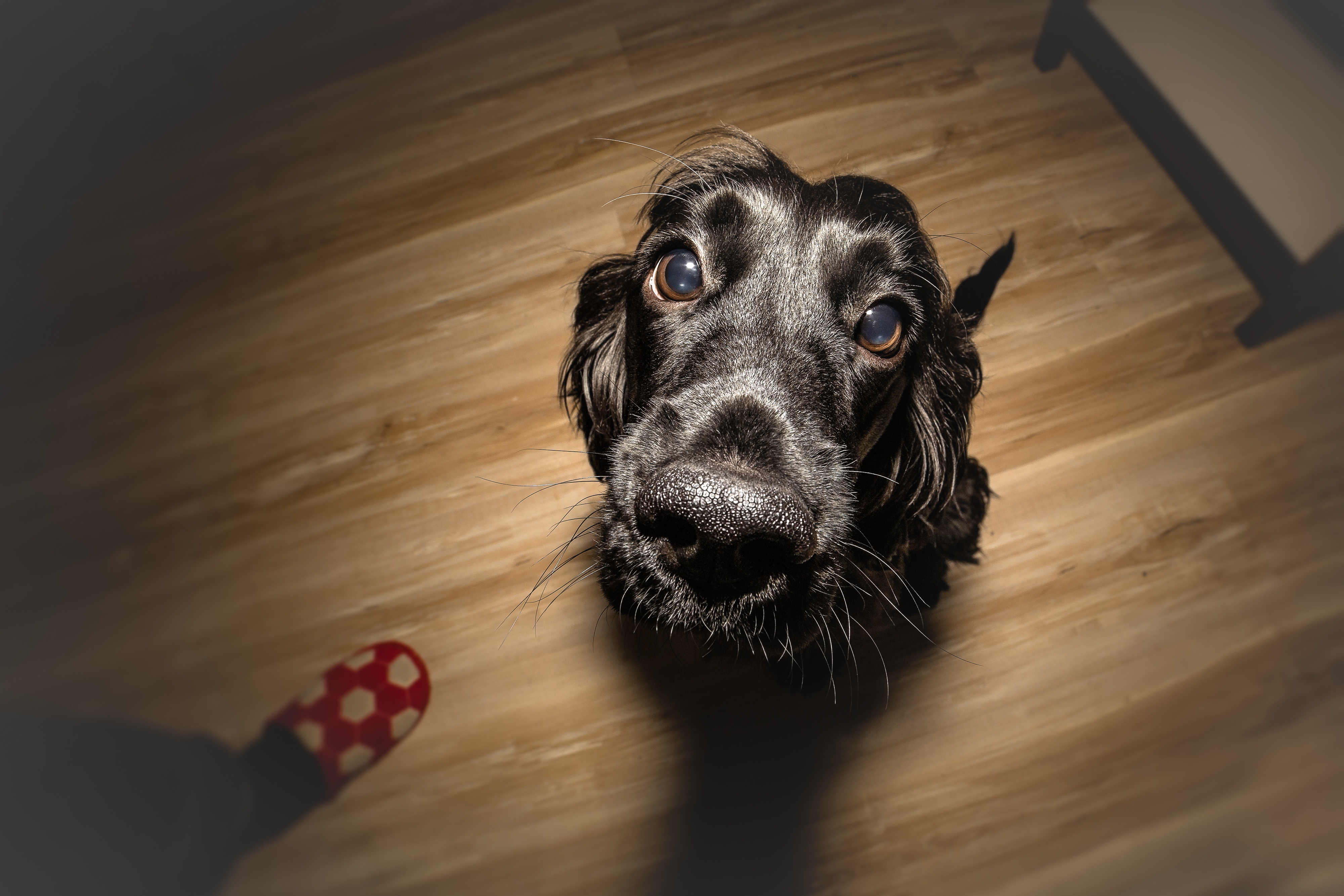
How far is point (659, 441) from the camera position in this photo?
1209mm

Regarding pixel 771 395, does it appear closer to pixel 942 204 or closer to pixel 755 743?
pixel 755 743

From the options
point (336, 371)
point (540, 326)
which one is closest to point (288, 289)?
point (336, 371)

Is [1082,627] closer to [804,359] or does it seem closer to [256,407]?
[804,359]

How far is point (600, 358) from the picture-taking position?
1859 millimetres

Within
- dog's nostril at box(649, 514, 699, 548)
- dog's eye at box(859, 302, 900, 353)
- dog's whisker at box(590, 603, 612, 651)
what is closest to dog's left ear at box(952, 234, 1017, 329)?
dog's eye at box(859, 302, 900, 353)

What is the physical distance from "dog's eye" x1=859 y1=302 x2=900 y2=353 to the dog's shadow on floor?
44.0 inches

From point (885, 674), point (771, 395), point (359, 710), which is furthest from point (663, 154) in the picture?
point (359, 710)

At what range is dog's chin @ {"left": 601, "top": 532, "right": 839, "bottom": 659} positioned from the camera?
1200 millimetres

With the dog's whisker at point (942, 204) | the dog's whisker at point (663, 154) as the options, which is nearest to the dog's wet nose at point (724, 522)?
the dog's whisker at point (663, 154)

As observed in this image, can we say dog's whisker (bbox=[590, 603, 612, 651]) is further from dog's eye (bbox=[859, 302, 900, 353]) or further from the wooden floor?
dog's eye (bbox=[859, 302, 900, 353])

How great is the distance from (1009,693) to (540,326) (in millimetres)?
2174

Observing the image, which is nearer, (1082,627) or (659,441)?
(659,441)

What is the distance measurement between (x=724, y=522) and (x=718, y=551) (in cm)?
8

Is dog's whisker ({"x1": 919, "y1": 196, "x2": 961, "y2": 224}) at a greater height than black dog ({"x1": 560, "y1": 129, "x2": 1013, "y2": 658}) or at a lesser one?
lesser
